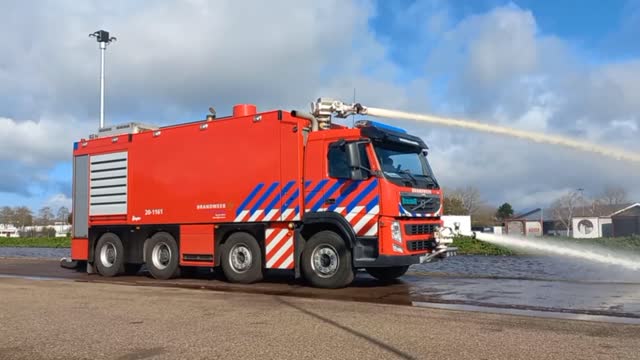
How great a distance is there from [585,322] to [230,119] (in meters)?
8.54

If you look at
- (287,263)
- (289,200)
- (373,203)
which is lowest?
(287,263)

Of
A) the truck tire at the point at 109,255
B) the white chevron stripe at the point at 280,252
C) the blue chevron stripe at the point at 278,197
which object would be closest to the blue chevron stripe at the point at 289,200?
the blue chevron stripe at the point at 278,197

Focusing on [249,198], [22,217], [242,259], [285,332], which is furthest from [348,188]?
[22,217]

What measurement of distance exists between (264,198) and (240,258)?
5.17 ft

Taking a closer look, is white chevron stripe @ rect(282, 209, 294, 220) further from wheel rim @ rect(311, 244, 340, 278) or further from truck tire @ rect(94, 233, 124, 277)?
truck tire @ rect(94, 233, 124, 277)

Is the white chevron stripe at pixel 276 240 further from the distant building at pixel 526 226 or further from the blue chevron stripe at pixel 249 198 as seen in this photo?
the distant building at pixel 526 226

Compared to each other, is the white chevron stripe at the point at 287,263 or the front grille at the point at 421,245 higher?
the front grille at the point at 421,245

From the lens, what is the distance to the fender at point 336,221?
439 inches

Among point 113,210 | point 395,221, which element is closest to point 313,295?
point 395,221

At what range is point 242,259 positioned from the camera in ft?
42.9

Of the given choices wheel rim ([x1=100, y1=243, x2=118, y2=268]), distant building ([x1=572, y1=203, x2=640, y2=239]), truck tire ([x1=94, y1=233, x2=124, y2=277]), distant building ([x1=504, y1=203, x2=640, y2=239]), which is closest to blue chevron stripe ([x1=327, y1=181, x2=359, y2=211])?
truck tire ([x1=94, y1=233, x2=124, y2=277])

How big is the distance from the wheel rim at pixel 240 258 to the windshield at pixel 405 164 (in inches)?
147

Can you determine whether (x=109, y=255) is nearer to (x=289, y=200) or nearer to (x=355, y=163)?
(x=289, y=200)

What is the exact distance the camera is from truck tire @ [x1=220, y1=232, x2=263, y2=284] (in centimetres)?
1273
